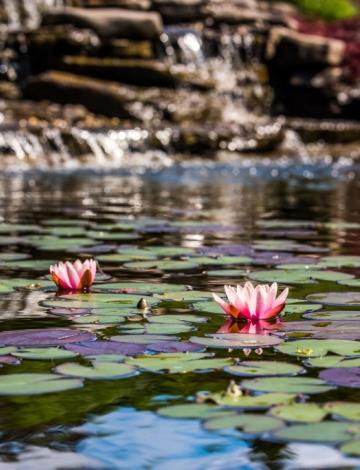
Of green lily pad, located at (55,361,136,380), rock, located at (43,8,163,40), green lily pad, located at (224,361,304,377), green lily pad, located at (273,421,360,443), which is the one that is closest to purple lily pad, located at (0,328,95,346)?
green lily pad, located at (55,361,136,380)

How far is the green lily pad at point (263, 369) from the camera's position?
6.50 ft

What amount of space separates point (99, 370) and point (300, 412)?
1.56 feet

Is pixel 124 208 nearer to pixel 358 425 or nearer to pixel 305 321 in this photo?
pixel 305 321

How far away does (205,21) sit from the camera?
19.5 m

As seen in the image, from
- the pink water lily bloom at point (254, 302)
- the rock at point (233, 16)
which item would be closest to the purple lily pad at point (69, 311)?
the pink water lily bloom at point (254, 302)

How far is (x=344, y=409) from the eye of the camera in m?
1.70

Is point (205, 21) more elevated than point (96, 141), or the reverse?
point (205, 21)

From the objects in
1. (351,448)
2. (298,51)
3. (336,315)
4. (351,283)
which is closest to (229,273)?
(351,283)

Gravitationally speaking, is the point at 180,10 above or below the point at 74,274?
above

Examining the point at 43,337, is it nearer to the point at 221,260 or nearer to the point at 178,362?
the point at 178,362

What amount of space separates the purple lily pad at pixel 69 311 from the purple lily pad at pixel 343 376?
854mm

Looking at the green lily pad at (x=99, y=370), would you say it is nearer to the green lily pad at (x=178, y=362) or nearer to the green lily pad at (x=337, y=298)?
the green lily pad at (x=178, y=362)

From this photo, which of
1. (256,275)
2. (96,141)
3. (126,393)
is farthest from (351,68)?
(126,393)

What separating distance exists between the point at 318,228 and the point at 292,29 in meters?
16.2
